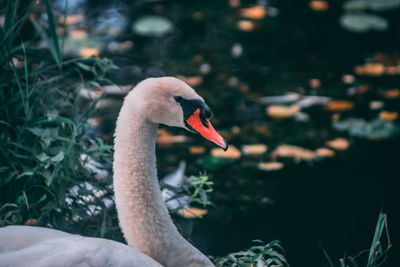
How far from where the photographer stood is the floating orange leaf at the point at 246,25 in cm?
636

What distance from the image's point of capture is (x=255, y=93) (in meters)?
5.25

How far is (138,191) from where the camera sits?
2.35 meters

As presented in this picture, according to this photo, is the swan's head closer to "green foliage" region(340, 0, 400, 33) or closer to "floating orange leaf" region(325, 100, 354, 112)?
"floating orange leaf" region(325, 100, 354, 112)

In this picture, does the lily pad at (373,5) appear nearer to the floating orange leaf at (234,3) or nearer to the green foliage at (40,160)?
the floating orange leaf at (234,3)

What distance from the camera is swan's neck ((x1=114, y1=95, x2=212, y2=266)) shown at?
2348 mm

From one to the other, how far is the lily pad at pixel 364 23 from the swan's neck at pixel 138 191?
437 cm

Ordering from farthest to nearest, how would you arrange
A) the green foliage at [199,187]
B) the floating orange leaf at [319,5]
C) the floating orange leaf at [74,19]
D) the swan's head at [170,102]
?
the floating orange leaf at [319,5] < the floating orange leaf at [74,19] < the green foliage at [199,187] < the swan's head at [170,102]

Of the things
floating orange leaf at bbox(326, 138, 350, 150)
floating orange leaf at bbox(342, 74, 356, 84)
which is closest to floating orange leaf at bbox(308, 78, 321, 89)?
floating orange leaf at bbox(342, 74, 356, 84)

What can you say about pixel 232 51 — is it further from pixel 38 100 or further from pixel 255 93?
pixel 38 100

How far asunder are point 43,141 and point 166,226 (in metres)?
0.82

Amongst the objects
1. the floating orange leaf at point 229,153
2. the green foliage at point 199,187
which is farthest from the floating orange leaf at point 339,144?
the green foliage at point 199,187

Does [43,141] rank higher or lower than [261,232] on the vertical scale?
higher

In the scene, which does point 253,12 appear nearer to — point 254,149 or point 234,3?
point 234,3

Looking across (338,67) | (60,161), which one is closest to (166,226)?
(60,161)
